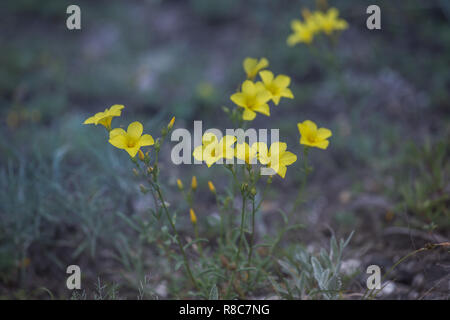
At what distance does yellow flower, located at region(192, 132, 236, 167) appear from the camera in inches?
58.4

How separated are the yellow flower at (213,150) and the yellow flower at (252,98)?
0.77 ft

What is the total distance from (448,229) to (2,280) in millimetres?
3197

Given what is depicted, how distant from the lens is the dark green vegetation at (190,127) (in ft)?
7.68

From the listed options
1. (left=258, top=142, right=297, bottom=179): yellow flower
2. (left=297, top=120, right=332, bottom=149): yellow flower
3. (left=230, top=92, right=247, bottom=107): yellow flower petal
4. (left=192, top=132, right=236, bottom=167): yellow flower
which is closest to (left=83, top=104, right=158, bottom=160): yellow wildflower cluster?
(left=192, top=132, right=236, bottom=167): yellow flower

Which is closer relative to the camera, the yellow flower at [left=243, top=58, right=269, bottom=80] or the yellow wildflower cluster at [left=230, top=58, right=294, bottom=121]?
the yellow wildflower cluster at [left=230, top=58, right=294, bottom=121]

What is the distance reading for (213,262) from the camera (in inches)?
80.2

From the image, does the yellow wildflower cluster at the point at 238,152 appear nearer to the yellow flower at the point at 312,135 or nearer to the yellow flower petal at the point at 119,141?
the yellow flower at the point at 312,135

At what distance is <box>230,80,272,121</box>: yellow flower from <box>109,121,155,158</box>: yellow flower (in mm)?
490

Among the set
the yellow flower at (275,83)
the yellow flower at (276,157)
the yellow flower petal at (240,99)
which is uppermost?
the yellow flower at (275,83)

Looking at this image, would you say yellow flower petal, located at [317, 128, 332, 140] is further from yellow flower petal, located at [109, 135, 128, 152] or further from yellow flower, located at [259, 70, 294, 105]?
yellow flower petal, located at [109, 135, 128, 152]

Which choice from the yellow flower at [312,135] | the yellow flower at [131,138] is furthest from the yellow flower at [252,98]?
the yellow flower at [131,138]
